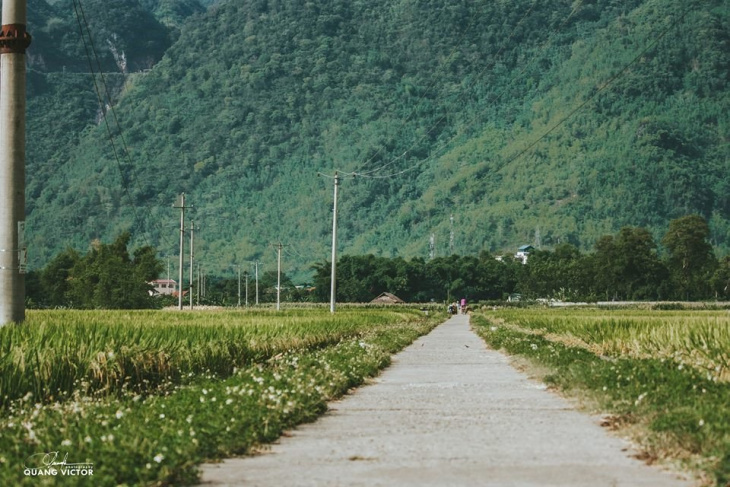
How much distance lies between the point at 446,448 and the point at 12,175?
9.73m

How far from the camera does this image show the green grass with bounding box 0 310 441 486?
24.3ft

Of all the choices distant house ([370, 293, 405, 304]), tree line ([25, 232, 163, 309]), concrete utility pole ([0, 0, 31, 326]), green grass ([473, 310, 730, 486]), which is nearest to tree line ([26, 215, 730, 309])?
tree line ([25, 232, 163, 309])

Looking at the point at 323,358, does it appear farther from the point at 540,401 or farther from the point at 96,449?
the point at 96,449

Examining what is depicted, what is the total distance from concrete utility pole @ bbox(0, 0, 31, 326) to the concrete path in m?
5.35

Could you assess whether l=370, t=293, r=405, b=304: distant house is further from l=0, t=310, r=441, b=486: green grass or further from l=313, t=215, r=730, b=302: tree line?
l=0, t=310, r=441, b=486: green grass

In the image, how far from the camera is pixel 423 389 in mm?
15523

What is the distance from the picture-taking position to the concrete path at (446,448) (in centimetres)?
770

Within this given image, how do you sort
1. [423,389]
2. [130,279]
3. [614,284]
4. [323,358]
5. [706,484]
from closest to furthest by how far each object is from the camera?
1. [706,484]
2. [423,389]
3. [323,358]
4. [130,279]
5. [614,284]

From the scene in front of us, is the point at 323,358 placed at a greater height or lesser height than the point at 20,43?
lesser

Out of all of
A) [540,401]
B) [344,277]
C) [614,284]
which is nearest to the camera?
[540,401]

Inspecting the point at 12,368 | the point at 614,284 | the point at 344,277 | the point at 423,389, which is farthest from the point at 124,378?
the point at 344,277

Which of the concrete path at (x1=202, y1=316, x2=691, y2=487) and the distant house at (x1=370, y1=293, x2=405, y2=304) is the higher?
the distant house at (x1=370, y1=293, x2=405, y2=304)

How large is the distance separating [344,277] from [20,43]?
530 ft

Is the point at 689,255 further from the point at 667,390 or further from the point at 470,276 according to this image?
the point at 667,390
